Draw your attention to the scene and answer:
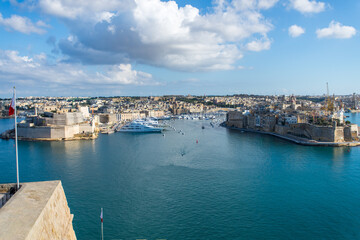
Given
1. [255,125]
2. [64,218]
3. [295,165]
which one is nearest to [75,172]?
[64,218]

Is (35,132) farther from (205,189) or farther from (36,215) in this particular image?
(36,215)

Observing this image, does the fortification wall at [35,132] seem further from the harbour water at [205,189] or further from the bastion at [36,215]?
the bastion at [36,215]

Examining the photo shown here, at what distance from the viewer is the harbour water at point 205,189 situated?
5.82m

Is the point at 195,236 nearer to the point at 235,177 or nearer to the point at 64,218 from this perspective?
the point at 64,218

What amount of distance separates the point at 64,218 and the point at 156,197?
3903mm

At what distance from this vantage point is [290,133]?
63.2ft

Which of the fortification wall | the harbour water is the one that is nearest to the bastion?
the harbour water

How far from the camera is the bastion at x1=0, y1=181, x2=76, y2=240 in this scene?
103 inches

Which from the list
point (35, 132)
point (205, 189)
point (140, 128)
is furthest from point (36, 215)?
point (140, 128)

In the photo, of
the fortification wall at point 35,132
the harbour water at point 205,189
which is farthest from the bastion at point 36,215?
the fortification wall at point 35,132

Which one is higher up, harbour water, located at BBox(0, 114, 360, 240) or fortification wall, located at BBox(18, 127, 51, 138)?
fortification wall, located at BBox(18, 127, 51, 138)

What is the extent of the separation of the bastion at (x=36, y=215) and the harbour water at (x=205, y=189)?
2074 mm

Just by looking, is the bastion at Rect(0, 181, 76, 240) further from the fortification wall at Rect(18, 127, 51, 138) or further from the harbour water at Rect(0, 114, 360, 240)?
the fortification wall at Rect(18, 127, 51, 138)

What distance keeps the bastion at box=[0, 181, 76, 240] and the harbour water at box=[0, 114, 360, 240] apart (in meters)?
2.07
